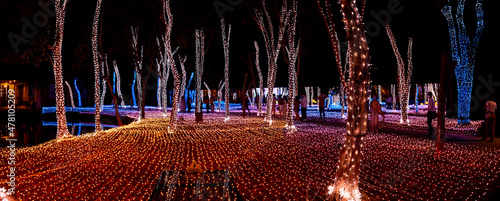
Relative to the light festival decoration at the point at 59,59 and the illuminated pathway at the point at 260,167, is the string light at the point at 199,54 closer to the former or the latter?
the light festival decoration at the point at 59,59

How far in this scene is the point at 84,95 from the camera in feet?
152

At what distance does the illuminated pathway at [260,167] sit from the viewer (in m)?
5.82

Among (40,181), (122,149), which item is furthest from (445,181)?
(122,149)

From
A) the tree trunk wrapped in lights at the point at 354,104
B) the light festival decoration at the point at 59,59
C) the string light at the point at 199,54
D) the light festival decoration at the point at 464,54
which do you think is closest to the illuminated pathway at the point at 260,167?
the tree trunk wrapped in lights at the point at 354,104

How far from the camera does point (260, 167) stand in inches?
303

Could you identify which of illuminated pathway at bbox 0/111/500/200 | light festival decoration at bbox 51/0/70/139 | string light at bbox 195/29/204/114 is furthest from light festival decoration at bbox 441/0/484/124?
light festival decoration at bbox 51/0/70/139

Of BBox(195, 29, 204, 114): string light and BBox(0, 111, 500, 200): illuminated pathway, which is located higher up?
BBox(195, 29, 204, 114): string light

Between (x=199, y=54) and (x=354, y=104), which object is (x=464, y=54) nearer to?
(x=199, y=54)

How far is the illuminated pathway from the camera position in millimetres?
5820

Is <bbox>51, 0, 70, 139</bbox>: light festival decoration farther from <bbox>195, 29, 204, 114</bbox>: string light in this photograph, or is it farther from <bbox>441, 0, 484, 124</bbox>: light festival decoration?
<bbox>441, 0, 484, 124</bbox>: light festival decoration

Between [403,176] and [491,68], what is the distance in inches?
692

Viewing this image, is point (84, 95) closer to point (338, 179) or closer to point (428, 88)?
point (428, 88)

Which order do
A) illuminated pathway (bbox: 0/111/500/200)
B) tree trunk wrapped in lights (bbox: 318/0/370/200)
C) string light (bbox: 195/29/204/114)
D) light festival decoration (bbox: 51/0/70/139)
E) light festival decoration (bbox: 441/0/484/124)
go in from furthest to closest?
string light (bbox: 195/29/204/114) → light festival decoration (bbox: 441/0/484/124) → light festival decoration (bbox: 51/0/70/139) → illuminated pathway (bbox: 0/111/500/200) → tree trunk wrapped in lights (bbox: 318/0/370/200)

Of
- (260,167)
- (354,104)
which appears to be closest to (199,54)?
(260,167)
